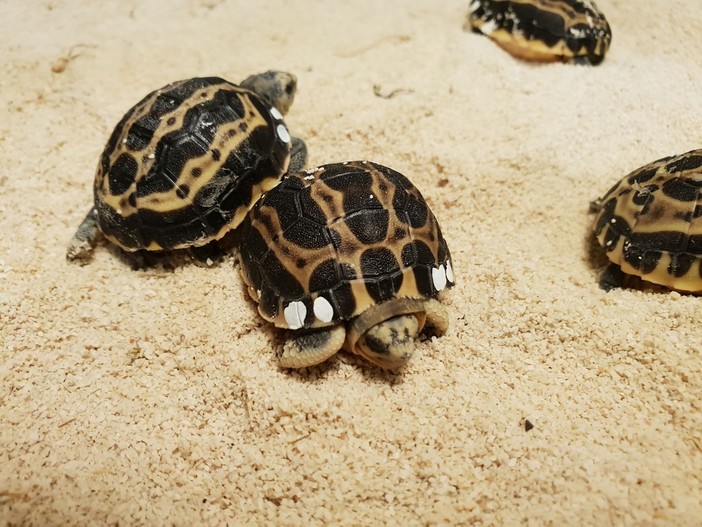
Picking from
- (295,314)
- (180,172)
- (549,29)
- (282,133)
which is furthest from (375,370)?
(549,29)

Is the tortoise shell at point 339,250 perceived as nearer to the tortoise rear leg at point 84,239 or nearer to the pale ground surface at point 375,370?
the pale ground surface at point 375,370

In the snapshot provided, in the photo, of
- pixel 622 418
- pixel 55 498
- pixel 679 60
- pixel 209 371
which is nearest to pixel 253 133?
pixel 209 371

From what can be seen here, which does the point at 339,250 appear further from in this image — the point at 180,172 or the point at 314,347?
the point at 180,172

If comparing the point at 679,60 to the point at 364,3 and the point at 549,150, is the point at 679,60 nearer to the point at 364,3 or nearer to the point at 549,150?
the point at 549,150

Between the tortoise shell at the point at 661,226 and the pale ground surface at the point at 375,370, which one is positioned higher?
the tortoise shell at the point at 661,226

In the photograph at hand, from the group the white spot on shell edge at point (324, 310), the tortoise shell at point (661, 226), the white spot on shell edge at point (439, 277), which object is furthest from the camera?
the tortoise shell at point (661, 226)

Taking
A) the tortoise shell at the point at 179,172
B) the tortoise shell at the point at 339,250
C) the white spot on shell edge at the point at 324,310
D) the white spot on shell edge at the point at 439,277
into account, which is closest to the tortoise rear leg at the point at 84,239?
the tortoise shell at the point at 179,172

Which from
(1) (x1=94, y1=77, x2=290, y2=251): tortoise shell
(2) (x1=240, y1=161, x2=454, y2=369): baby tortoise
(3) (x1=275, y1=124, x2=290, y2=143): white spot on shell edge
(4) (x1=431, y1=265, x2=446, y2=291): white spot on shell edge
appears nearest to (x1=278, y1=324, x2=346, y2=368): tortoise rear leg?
(2) (x1=240, y1=161, x2=454, y2=369): baby tortoise
